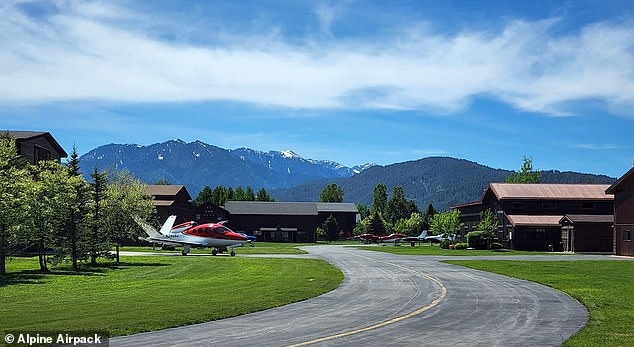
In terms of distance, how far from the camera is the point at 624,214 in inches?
2596

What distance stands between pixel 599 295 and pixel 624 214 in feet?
156

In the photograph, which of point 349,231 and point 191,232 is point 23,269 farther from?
point 349,231

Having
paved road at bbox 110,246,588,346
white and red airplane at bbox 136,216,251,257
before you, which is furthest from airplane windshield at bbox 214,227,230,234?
paved road at bbox 110,246,588,346

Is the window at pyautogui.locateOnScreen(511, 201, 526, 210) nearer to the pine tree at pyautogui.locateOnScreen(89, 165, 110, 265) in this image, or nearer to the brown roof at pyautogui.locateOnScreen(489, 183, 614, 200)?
the brown roof at pyautogui.locateOnScreen(489, 183, 614, 200)

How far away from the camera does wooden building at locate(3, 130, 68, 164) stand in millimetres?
56559

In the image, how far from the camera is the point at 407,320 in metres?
17.0

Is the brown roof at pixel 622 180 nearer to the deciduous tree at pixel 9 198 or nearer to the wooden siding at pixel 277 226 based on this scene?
the deciduous tree at pixel 9 198

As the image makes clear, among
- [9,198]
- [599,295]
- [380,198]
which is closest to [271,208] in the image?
[380,198]

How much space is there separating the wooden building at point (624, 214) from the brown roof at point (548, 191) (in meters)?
20.4

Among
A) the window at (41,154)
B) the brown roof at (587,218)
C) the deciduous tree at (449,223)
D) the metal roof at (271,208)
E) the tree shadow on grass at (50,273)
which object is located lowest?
the tree shadow on grass at (50,273)

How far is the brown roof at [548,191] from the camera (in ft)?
290

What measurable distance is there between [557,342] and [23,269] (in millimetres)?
33726

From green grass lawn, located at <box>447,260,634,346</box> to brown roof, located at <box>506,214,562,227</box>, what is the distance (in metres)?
45.7

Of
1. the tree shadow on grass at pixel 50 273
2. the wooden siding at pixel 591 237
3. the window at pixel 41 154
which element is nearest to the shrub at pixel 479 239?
the wooden siding at pixel 591 237
